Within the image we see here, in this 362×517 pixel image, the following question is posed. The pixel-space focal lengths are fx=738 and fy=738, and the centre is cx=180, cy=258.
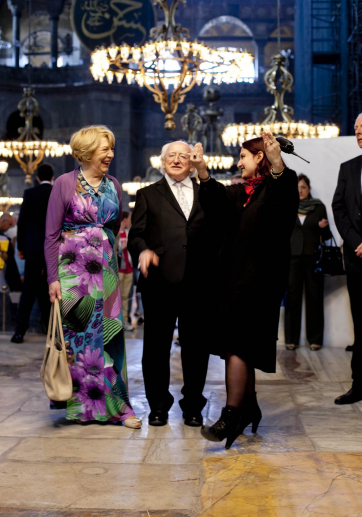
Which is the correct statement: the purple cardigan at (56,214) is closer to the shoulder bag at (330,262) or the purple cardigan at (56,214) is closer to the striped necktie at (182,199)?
the striped necktie at (182,199)

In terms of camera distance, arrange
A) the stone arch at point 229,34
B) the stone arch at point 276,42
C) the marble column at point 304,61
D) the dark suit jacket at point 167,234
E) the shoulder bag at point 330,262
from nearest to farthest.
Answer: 1. the dark suit jacket at point 167,234
2. the shoulder bag at point 330,262
3. the marble column at point 304,61
4. the stone arch at point 276,42
5. the stone arch at point 229,34

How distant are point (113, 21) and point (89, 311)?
45.7 feet

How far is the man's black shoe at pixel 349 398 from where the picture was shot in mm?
4336

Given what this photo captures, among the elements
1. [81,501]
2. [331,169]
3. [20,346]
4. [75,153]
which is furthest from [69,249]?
[331,169]

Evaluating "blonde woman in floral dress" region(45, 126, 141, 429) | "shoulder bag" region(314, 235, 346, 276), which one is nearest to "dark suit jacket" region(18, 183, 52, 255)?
"shoulder bag" region(314, 235, 346, 276)

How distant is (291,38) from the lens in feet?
94.8

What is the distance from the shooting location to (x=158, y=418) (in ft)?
12.5

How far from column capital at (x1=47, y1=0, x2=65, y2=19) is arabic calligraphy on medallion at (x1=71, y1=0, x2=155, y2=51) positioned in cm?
1057

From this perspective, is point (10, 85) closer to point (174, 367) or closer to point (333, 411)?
point (174, 367)

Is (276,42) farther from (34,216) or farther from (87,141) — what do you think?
(87,141)

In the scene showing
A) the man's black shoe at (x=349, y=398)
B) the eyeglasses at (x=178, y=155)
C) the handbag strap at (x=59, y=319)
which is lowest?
the man's black shoe at (x=349, y=398)

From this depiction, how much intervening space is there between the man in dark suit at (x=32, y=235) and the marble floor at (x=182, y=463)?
2197mm

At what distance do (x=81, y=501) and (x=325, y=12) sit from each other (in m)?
20.3

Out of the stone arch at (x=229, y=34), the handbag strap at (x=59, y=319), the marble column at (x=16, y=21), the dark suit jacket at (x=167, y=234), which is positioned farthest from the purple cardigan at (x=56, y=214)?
the stone arch at (x=229, y=34)
